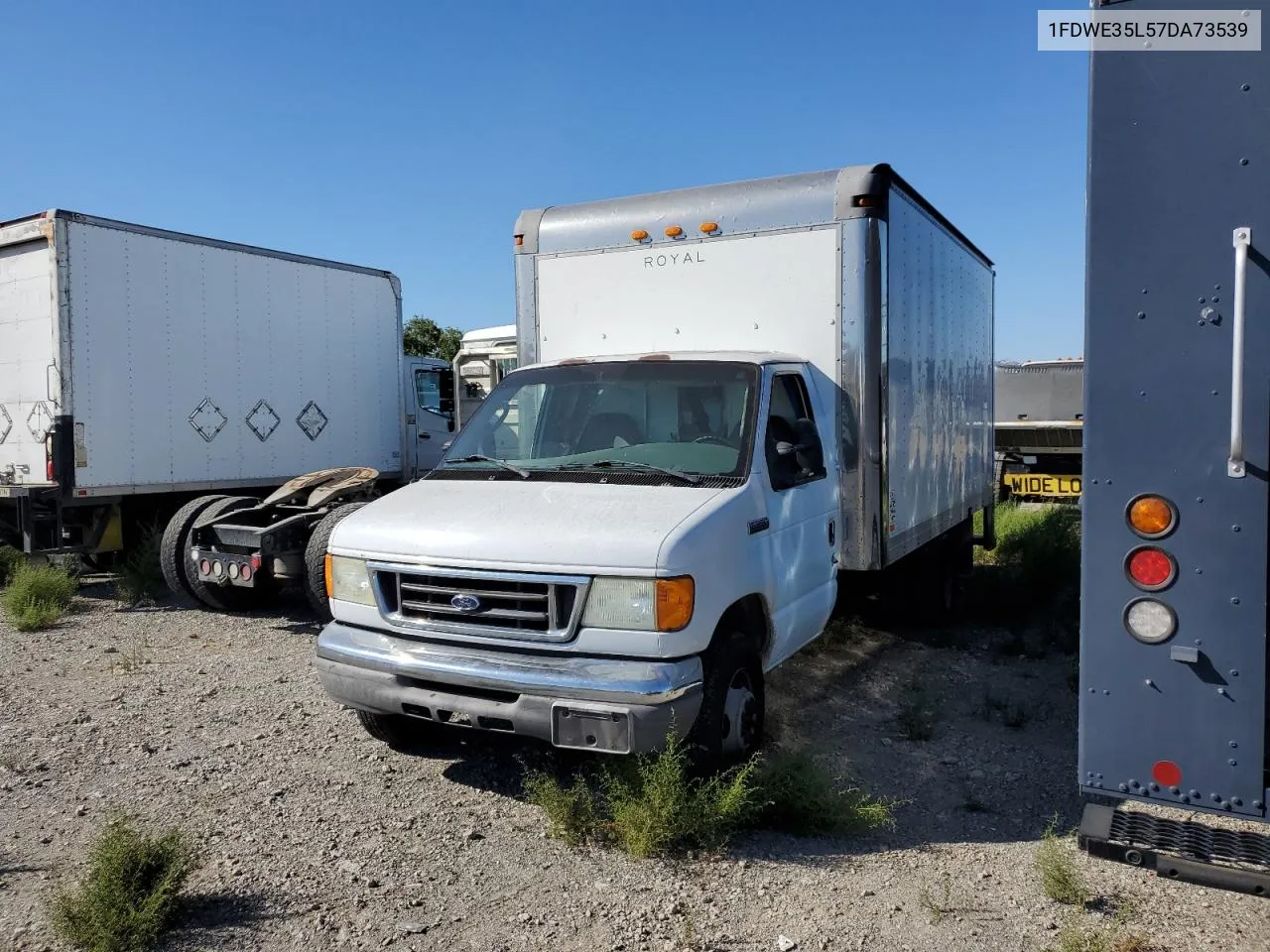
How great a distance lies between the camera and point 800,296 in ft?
20.2

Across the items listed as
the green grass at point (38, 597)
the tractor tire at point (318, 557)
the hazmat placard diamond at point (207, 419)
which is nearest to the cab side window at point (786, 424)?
the tractor tire at point (318, 557)

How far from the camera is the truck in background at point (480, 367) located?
14477 millimetres

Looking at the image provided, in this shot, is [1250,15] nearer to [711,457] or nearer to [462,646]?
[711,457]

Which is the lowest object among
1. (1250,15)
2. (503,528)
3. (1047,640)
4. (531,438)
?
(1047,640)

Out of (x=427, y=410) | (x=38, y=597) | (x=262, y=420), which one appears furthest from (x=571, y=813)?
(x=427, y=410)

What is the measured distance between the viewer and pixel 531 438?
18.3 ft

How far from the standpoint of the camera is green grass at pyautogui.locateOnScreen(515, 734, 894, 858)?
406 centimetres

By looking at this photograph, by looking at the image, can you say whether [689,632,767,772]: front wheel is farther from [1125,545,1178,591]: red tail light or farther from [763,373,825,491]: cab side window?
[1125,545,1178,591]: red tail light

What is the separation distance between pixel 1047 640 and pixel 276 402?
28.0 feet

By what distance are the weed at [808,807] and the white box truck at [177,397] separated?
188 inches

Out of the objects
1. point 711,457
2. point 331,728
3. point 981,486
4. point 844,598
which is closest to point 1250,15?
point 711,457

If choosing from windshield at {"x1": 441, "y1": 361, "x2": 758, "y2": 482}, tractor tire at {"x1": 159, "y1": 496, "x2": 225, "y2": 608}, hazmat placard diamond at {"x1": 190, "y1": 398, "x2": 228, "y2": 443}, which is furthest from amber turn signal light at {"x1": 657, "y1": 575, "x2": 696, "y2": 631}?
hazmat placard diamond at {"x1": 190, "y1": 398, "x2": 228, "y2": 443}

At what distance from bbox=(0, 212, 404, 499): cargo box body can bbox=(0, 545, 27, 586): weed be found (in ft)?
4.34

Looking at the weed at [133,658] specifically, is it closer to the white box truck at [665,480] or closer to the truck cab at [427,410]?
the white box truck at [665,480]
